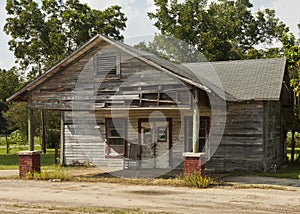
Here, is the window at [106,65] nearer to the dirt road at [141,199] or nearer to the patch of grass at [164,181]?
the patch of grass at [164,181]

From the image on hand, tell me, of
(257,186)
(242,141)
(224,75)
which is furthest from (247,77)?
(257,186)

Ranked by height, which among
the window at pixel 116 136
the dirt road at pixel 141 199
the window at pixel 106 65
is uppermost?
the window at pixel 106 65

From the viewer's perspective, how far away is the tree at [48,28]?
4256 cm

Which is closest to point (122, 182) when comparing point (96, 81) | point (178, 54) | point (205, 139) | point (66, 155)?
point (96, 81)

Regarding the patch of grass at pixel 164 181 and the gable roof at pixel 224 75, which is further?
the gable roof at pixel 224 75

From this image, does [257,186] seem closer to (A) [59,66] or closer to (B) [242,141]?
(B) [242,141]

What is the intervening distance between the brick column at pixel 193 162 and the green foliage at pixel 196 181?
0.17m

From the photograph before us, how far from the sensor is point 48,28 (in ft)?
142

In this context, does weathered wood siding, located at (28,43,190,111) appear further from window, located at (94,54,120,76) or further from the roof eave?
the roof eave

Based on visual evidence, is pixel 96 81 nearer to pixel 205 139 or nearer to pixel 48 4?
pixel 205 139

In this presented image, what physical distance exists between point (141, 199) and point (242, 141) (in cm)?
811

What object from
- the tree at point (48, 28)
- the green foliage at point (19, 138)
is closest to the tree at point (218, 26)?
the tree at point (48, 28)

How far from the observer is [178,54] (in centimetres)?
5356

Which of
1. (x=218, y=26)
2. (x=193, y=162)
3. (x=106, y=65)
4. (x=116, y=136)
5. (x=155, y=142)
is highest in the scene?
(x=218, y=26)
